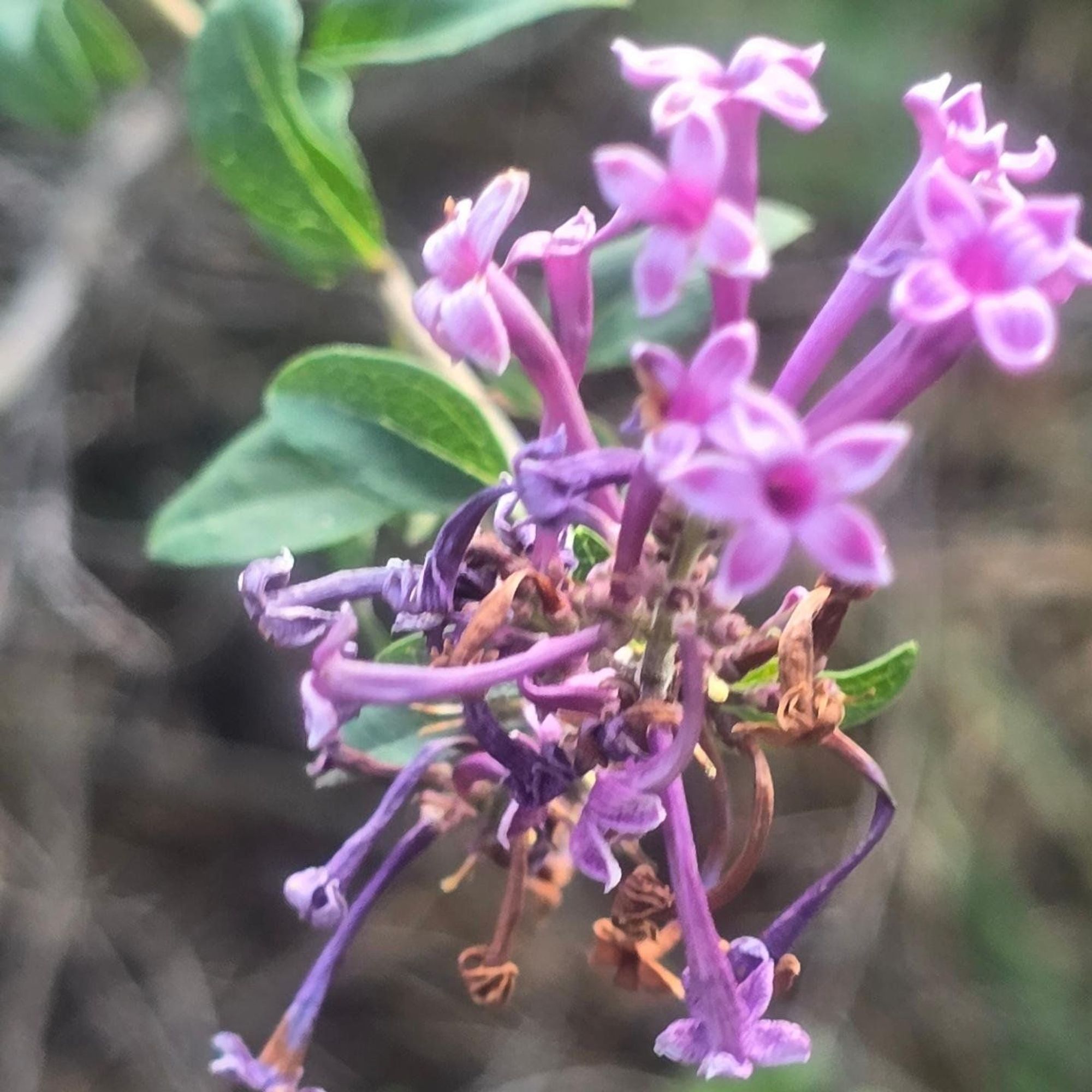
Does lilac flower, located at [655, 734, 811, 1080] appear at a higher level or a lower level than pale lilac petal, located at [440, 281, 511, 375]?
lower

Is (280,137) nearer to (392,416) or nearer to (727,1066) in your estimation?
(392,416)

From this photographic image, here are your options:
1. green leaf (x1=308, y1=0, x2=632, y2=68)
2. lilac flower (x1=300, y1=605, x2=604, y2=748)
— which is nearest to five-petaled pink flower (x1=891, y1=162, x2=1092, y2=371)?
lilac flower (x1=300, y1=605, x2=604, y2=748)

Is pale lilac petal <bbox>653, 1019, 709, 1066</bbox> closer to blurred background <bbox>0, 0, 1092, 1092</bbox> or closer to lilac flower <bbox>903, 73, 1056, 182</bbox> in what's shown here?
lilac flower <bbox>903, 73, 1056, 182</bbox>

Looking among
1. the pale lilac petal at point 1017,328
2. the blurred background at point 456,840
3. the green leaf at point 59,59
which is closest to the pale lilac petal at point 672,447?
the pale lilac petal at point 1017,328

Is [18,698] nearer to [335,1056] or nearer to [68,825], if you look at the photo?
[68,825]

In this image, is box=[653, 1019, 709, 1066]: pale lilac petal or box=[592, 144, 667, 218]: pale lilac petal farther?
box=[653, 1019, 709, 1066]: pale lilac petal

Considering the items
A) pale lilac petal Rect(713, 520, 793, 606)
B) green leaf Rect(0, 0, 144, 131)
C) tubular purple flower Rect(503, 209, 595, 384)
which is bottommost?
pale lilac petal Rect(713, 520, 793, 606)
